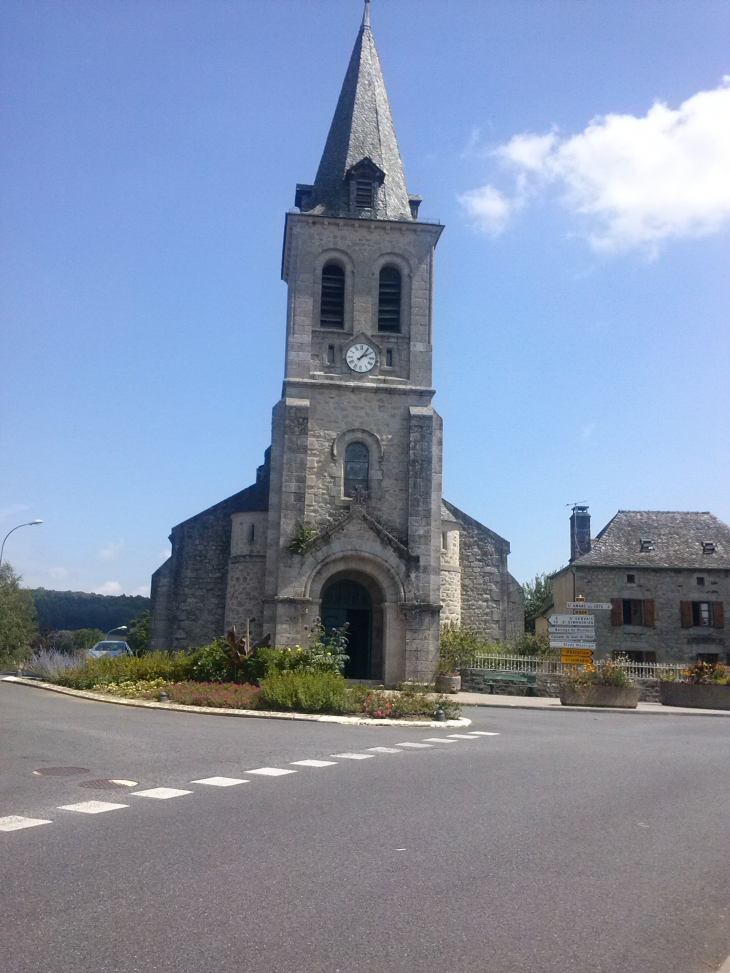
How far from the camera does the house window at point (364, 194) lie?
98.3 feet

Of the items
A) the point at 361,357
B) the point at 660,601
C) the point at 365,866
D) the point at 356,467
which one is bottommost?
the point at 365,866

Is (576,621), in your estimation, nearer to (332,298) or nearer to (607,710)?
(607,710)

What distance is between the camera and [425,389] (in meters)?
28.5

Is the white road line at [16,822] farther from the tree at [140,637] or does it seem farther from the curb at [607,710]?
the tree at [140,637]

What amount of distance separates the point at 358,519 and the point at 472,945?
2227cm

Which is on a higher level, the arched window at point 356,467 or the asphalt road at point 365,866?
the arched window at point 356,467

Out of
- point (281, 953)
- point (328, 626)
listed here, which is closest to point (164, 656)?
point (328, 626)

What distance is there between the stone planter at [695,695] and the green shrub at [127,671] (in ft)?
42.8

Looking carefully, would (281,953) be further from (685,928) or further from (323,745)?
(323,745)

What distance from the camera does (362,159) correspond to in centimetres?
2988

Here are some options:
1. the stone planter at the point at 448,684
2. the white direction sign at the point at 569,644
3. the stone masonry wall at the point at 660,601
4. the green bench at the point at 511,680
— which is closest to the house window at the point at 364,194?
the white direction sign at the point at 569,644

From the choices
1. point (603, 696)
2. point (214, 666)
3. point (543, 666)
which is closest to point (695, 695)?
point (603, 696)

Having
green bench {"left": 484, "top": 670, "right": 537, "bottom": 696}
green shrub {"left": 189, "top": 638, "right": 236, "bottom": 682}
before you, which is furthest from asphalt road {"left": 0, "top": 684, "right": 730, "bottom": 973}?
green bench {"left": 484, "top": 670, "right": 537, "bottom": 696}

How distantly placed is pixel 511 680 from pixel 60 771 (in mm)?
18944
